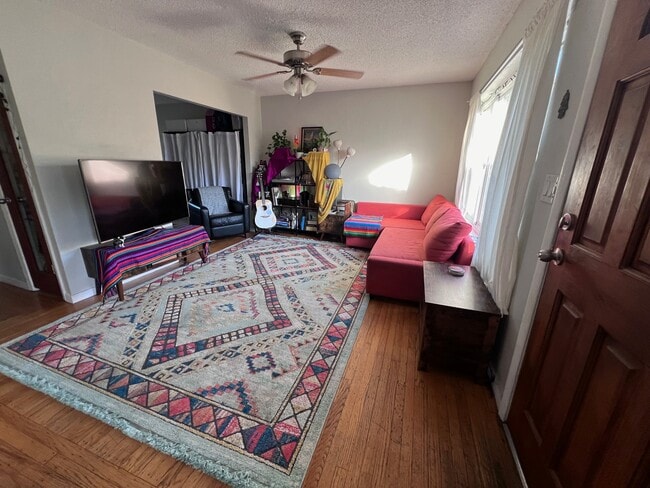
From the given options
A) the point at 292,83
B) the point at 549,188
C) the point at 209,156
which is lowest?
the point at 549,188

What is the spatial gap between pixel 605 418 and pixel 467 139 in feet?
11.2

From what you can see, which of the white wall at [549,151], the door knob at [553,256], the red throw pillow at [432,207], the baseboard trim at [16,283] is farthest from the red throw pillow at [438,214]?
the baseboard trim at [16,283]

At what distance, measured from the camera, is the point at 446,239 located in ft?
7.21

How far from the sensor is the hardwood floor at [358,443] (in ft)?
3.63

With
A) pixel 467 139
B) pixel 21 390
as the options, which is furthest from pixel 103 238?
pixel 467 139

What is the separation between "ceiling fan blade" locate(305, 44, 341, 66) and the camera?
79.8 inches

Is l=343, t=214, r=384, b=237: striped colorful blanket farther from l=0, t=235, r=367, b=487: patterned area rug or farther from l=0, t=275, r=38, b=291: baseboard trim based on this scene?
l=0, t=275, r=38, b=291: baseboard trim

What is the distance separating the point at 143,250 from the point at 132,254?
0.11 m

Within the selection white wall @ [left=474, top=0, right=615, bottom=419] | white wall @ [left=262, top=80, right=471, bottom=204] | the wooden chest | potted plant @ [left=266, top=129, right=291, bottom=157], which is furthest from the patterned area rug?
potted plant @ [left=266, top=129, right=291, bottom=157]

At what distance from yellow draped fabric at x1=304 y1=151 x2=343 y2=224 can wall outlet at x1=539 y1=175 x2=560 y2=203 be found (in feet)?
10.5

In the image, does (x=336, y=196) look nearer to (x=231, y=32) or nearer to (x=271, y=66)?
(x=271, y=66)

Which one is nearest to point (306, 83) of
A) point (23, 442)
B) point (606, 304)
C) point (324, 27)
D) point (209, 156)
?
point (324, 27)

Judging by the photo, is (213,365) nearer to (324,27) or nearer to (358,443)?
(358,443)

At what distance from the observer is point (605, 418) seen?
710 millimetres
